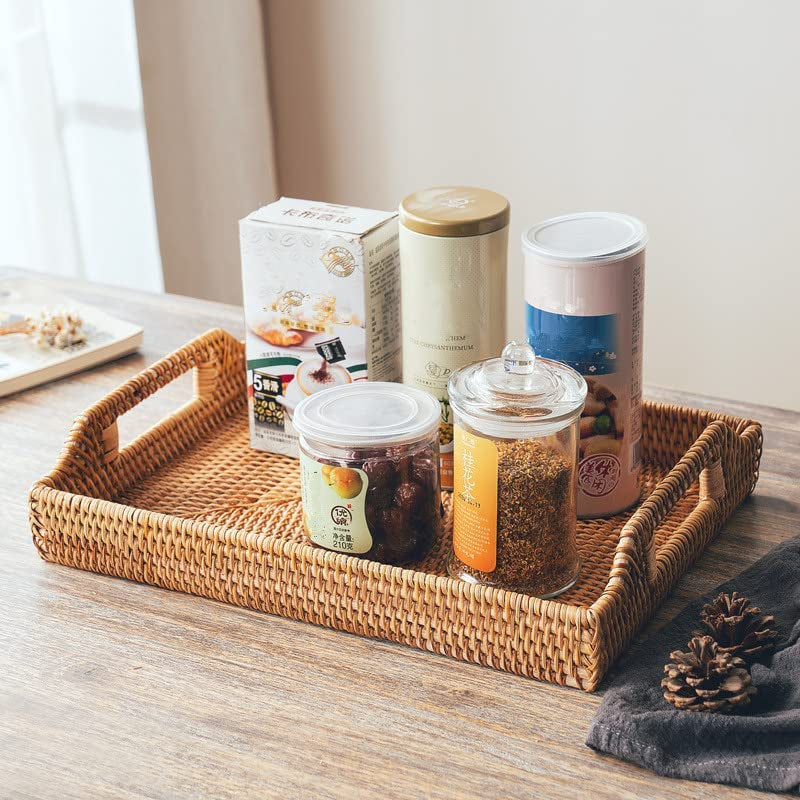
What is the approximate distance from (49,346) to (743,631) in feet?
2.85

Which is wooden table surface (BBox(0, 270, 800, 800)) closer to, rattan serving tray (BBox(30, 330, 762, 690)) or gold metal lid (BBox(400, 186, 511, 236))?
rattan serving tray (BBox(30, 330, 762, 690))

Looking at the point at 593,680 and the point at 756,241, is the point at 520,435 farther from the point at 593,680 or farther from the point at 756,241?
the point at 756,241

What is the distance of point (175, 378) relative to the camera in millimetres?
1021

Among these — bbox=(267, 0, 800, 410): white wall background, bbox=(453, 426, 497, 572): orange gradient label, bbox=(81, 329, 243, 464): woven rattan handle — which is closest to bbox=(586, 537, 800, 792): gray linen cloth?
bbox=(453, 426, 497, 572): orange gradient label

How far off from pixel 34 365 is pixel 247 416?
29cm

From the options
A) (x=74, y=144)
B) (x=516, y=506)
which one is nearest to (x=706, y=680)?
(x=516, y=506)

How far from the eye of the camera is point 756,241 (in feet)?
6.49

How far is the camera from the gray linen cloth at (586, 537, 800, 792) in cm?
60

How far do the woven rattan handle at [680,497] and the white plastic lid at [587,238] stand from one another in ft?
0.54

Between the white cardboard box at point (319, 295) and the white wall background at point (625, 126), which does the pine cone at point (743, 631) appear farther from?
the white wall background at point (625, 126)

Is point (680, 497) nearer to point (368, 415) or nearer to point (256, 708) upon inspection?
point (368, 415)

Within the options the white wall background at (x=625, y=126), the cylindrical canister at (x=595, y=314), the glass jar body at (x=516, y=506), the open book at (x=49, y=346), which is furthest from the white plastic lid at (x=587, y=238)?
the white wall background at (x=625, y=126)

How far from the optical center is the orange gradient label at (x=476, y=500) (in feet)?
2.29

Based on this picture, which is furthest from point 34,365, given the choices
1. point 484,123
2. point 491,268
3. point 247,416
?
point 484,123
